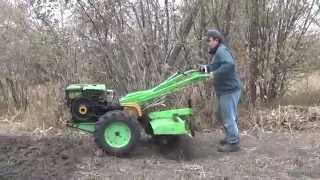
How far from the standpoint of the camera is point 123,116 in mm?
8523

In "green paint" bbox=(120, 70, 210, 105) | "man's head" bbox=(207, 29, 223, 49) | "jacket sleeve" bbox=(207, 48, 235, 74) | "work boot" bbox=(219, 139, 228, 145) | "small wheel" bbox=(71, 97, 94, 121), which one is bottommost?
"work boot" bbox=(219, 139, 228, 145)

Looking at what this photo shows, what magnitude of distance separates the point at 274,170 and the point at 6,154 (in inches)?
141

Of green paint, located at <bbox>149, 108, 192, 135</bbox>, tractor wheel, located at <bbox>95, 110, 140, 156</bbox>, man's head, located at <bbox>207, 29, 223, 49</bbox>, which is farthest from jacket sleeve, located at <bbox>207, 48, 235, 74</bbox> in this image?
tractor wheel, located at <bbox>95, 110, 140, 156</bbox>

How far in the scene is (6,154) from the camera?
873 cm

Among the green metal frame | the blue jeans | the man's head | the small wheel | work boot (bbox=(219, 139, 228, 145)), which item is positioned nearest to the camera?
the green metal frame

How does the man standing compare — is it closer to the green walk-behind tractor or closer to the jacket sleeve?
the jacket sleeve

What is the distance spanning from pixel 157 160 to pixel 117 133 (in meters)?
0.64

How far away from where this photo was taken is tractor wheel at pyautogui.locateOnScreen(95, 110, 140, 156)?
334 inches

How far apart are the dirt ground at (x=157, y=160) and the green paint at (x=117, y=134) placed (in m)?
0.21

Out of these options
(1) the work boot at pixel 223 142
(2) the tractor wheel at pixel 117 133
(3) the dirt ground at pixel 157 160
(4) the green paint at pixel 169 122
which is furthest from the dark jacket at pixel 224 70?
(2) the tractor wheel at pixel 117 133

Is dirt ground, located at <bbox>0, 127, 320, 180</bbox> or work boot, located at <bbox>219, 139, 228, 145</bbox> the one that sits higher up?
work boot, located at <bbox>219, 139, 228, 145</bbox>

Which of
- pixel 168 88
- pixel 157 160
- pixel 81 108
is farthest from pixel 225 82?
pixel 81 108

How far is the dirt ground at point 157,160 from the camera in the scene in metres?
7.77

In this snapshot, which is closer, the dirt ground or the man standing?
the dirt ground
